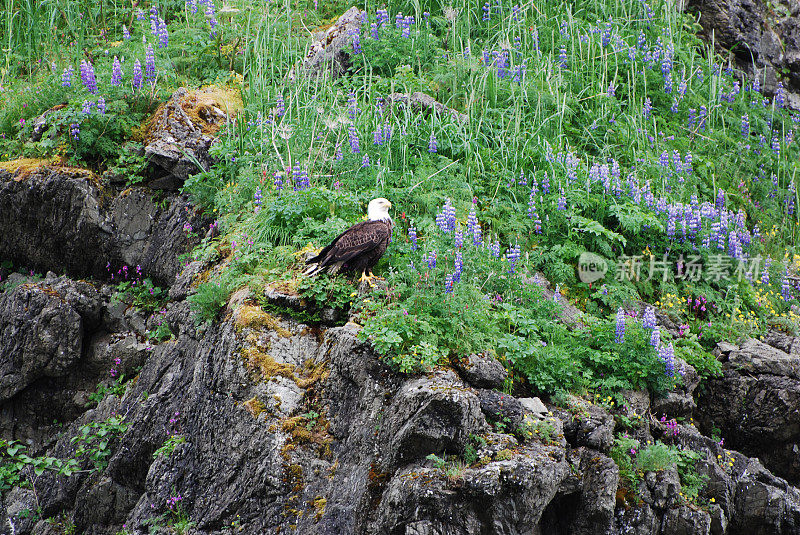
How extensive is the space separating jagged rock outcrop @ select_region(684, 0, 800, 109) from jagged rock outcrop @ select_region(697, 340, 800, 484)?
23.2 feet

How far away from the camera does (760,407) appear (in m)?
6.43

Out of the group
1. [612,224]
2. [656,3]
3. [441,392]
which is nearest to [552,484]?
[441,392]

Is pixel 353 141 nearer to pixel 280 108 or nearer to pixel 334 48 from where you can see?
pixel 280 108

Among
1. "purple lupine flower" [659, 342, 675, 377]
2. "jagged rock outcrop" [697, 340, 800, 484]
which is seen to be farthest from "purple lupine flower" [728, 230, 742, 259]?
"purple lupine flower" [659, 342, 675, 377]

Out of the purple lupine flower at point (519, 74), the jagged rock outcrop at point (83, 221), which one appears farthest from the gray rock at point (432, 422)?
the purple lupine flower at point (519, 74)

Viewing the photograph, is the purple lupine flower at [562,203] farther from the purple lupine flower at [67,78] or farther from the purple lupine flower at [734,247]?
the purple lupine flower at [67,78]

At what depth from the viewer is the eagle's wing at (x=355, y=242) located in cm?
577

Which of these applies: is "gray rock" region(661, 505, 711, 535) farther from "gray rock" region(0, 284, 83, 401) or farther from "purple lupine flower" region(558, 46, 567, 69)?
"purple lupine flower" region(558, 46, 567, 69)

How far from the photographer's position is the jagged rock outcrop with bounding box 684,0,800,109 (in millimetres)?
12305

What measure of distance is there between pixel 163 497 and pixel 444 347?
2.31m

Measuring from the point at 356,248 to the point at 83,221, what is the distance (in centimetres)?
343

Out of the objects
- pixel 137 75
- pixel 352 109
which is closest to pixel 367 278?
pixel 352 109

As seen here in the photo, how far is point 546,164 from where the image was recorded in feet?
27.3

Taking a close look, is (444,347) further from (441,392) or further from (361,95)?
(361,95)
